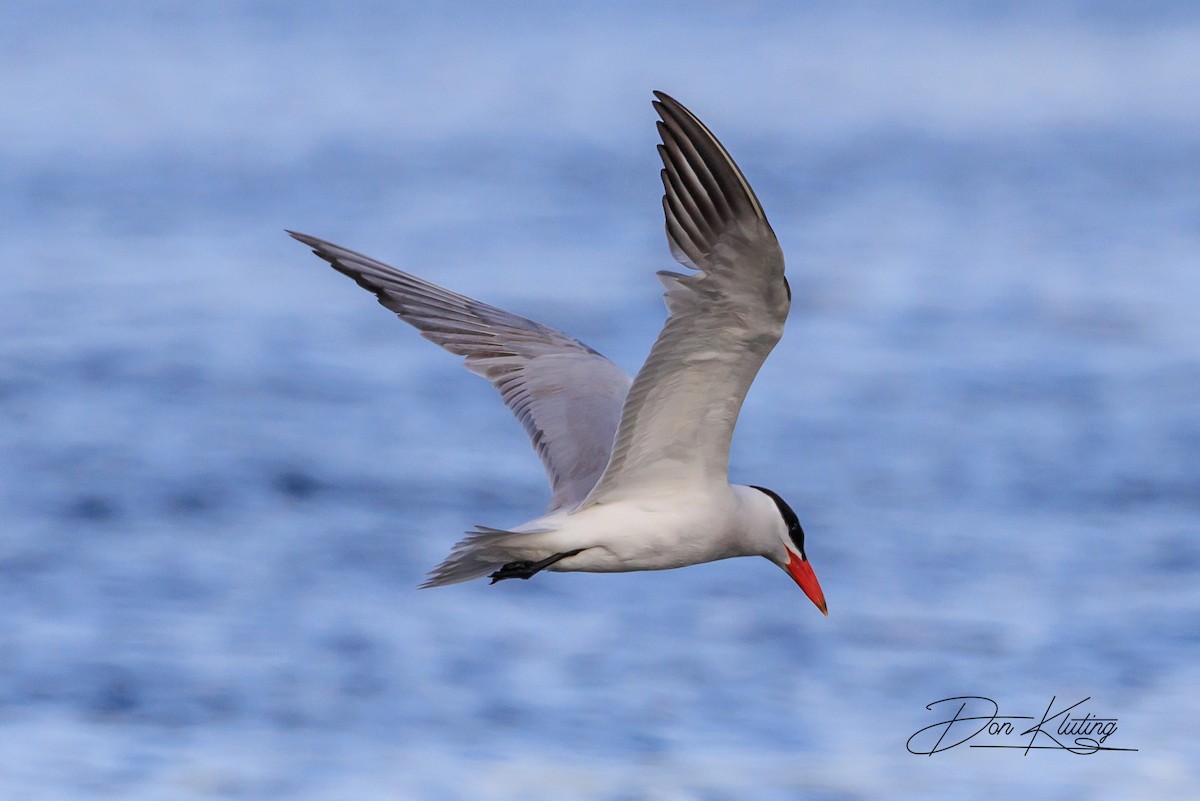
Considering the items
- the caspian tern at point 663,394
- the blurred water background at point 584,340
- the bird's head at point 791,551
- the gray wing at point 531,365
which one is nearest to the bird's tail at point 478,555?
the caspian tern at point 663,394

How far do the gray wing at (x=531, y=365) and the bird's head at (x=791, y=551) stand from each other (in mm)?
814

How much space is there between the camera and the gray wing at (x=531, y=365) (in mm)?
8062

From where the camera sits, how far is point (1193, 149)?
987 inches

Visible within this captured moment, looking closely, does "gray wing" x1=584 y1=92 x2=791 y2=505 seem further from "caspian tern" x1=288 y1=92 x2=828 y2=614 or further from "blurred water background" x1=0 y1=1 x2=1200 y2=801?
"blurred water background" x1=0 y1=1 x2=1200 y2=801

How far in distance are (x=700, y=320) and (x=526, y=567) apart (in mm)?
1276

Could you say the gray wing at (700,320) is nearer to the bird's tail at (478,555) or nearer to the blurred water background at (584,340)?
the bird's tail at (478,555)

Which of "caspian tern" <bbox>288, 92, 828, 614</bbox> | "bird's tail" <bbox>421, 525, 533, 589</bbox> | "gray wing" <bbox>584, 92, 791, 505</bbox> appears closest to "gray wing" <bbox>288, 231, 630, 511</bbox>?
"caspian tern" <bbox>288, 92, 828, 614</bbox>

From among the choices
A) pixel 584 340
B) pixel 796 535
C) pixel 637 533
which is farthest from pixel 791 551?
pixel 584 340

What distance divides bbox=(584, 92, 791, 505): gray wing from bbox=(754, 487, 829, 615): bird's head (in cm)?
48

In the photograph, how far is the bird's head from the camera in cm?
748

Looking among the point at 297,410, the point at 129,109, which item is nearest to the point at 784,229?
the point at 297,410

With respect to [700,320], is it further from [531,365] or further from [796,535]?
[531,365]

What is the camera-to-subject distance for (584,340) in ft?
55.9

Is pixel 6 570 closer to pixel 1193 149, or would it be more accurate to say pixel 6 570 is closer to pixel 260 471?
pixel 260 471
